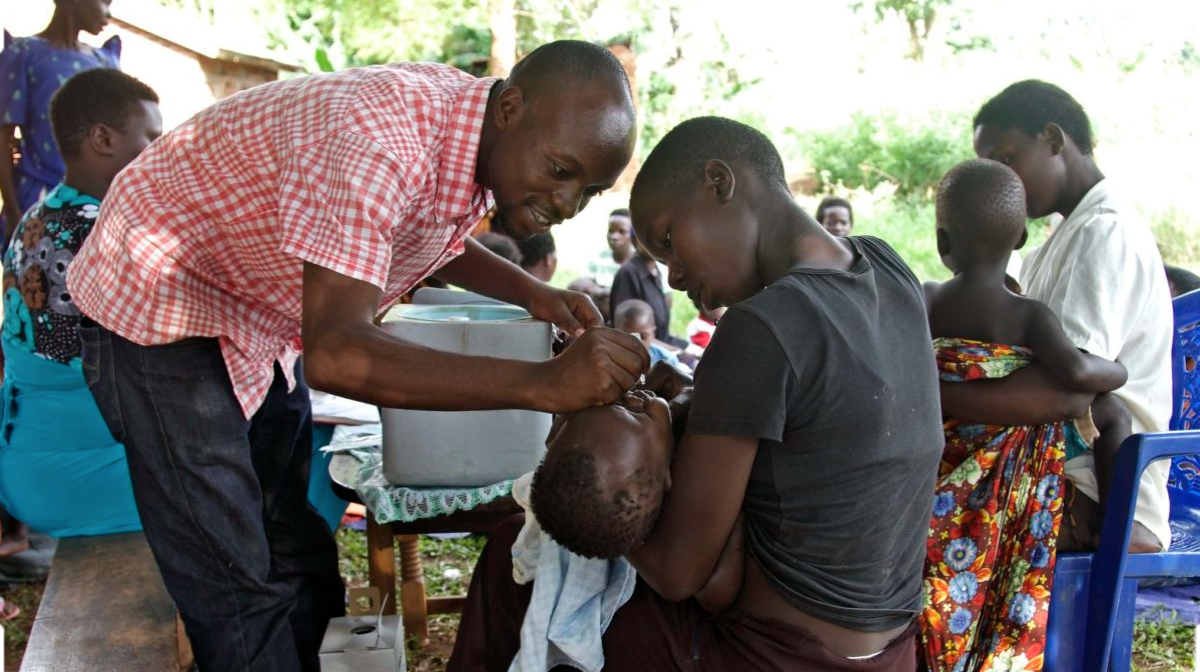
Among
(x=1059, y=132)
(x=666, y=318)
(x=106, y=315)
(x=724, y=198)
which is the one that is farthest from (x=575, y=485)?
(x=666, y=318)

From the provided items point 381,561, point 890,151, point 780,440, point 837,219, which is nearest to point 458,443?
point 381,561

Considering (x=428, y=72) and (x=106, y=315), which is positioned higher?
(x=428, y=72)

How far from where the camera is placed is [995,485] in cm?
251

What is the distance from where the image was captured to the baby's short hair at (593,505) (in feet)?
5.53

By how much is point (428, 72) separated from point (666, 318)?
427cm

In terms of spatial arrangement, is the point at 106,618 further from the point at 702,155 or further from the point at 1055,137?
the point at 1055,137

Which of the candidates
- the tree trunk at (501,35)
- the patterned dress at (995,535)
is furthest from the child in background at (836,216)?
the tree trunk at (501,35)

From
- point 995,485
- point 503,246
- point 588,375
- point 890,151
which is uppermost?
point 588,375

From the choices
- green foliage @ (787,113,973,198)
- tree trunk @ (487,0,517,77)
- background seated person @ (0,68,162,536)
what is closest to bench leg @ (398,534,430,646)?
background seated person @ (0,68,162,536)

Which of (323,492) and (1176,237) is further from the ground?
(323,492)

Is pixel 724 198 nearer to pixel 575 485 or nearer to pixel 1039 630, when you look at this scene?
pixel 575 485

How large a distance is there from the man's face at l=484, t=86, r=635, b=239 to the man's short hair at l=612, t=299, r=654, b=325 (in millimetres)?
3350

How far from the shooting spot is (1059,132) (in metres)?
2.96

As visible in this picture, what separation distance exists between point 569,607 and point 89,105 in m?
2.38
